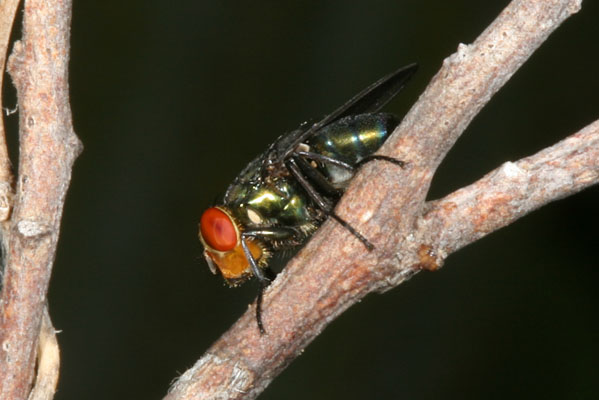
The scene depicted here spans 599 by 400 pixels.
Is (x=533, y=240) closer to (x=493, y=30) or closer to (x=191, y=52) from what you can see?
(x=191, y=52)

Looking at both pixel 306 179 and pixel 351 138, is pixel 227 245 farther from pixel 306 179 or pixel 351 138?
pixel 351 138

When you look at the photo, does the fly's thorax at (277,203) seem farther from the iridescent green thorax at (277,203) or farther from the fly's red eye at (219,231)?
the fly's red eye at (219,231)

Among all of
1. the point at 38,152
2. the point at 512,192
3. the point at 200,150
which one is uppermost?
the point at 38,152

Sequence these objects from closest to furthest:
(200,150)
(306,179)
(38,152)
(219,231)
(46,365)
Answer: (38,152)
(46,365)
(219,231)
(306,179)
(200,150)

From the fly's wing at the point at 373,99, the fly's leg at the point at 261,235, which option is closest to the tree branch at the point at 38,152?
the fly's leg at the point at 261,235

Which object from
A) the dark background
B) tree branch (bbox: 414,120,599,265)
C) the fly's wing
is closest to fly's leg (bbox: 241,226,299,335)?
the fly's wing

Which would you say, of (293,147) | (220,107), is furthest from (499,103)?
(293,147)

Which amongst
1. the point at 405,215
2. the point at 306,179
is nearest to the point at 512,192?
Answer: the point at 405,215
